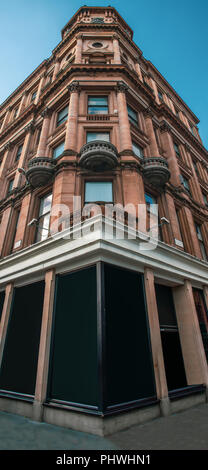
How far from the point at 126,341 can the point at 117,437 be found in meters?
1.99

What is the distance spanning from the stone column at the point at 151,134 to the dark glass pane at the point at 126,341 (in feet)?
33.3

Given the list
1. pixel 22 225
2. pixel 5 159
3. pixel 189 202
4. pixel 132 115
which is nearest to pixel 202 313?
pixel 189 202

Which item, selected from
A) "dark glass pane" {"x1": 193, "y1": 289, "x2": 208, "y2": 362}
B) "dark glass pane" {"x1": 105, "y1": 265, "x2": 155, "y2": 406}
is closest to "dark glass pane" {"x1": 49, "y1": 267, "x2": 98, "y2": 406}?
"dark glass pane" {"x1": 105, "y1": 265, "x2": 155, "y2": 406}

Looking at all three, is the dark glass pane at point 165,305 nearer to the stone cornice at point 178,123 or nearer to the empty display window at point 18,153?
the empty display window at point 18,153

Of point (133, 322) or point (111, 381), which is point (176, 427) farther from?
point (133, 322)

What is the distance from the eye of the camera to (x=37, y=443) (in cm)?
423

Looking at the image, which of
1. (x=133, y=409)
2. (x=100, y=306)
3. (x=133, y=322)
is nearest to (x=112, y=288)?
(x=100, y=306)

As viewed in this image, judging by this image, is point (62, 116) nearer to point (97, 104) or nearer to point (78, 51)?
point (97, 104)

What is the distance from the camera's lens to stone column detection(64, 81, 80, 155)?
39.1 feet

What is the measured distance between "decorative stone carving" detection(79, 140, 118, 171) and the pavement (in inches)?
388

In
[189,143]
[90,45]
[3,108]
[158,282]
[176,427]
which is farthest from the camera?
[3,108]

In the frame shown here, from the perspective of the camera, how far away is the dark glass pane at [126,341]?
5.37 m

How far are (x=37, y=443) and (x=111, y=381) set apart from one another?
1.83m

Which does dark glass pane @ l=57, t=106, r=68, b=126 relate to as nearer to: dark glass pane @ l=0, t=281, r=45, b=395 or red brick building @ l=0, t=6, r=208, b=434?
red brick building @ l=0, t=6, r=208, b=434
